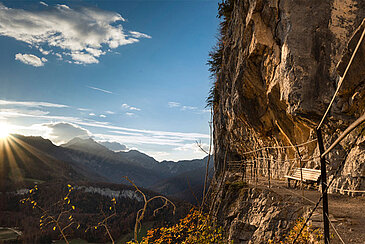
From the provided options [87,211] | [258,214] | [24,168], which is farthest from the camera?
[24,168]

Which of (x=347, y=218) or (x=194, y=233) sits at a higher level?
(x=347, y=218)

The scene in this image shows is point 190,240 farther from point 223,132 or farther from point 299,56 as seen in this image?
point 223,132

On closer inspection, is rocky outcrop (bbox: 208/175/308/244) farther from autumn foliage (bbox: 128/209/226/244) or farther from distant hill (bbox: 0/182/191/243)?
distant hill (bbox: 0/182/191/243)

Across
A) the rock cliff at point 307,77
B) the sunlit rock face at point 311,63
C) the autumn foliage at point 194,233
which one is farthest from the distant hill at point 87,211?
the sunlit rock face at point 311,63

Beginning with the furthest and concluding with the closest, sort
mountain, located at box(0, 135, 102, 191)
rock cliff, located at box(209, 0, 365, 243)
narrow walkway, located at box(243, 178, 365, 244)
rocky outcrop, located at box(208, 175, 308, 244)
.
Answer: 1. mountain, located at box(0, 135, 102, 191)
2. rock cliff, located at box(209, 0, 365, 243)
3. rocky outcrop, located at box(208, 175, 308, 244)
4. narrow walkway, located at box(243, 178, 365, 244)

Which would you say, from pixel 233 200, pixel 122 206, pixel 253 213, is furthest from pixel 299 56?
pixel 122 206

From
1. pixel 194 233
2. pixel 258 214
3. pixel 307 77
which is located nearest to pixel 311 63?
pixel 307 77

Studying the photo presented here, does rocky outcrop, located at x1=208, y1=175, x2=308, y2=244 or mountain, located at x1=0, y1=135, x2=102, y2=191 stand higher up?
rocky outcrop, located at x1=208, y1=175, x2=308, y2=244

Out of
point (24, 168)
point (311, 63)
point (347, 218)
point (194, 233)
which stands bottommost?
point (24, 168)

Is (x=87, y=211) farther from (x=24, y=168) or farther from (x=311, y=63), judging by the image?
(x=311, y=63)

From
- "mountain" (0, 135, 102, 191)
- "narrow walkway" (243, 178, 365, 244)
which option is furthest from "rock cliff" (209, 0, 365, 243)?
"mountain" (0, 135, 102, 191)

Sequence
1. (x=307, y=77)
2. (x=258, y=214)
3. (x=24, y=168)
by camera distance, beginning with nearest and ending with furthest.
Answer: (x=258, y=214) < (x=307, y=77) < (x=24, y=168)

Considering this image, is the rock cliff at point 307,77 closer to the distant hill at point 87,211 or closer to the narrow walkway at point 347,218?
the narrow walkway at point 347,218

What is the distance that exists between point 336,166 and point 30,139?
598 feet
